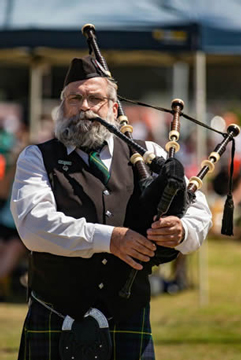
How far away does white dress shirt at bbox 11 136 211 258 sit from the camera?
276 cm

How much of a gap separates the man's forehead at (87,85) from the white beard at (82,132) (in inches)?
4.3

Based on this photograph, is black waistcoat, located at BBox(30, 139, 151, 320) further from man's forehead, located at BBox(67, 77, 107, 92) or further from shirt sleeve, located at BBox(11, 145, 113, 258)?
man's forehead, located at BBox(67, 77, 107, 92)

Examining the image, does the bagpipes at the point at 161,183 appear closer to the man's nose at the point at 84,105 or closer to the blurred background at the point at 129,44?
the man's nose at the point at 84,105

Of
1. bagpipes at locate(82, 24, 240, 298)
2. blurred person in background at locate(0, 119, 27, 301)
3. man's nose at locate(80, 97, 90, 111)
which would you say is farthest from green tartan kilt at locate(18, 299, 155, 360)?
blurred person in background at locate(0, 119, 27, 301)

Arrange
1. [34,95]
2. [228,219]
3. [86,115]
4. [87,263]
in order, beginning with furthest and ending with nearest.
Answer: [34,95] → [228,219] → [86,115] → [87,263]

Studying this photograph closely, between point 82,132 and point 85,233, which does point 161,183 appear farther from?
point 82,132

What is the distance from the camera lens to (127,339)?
2975 mm

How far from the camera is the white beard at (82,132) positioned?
299 cm

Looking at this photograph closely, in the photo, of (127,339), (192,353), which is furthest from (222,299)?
(127,339)

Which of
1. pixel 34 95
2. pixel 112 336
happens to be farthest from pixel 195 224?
pixel 34 95

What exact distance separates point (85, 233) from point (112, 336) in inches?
18.1

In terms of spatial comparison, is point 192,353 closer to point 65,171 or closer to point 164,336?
point 164,336

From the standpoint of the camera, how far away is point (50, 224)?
2766mm

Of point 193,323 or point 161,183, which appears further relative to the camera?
point 193,323
